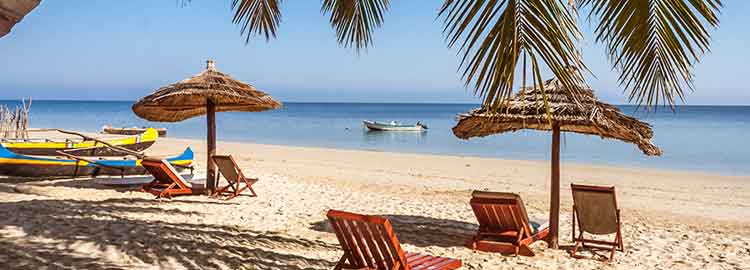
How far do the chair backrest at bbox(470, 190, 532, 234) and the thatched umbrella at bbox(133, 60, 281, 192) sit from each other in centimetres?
362

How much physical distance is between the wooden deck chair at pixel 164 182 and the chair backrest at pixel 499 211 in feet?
13.1

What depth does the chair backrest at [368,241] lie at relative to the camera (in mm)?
3543

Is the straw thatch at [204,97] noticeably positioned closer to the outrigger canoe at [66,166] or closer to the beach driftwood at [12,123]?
the outrigger canoe at [66,166]

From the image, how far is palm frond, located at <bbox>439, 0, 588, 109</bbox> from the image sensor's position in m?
2.19

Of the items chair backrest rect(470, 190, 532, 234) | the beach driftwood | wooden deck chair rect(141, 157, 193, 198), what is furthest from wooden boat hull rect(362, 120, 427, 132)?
chair backrest rect(470, 190, 532, 234)

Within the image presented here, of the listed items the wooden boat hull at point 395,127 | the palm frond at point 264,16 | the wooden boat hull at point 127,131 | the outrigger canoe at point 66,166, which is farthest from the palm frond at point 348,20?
the wooden boat hull at point 395,127

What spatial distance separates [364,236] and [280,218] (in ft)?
9.75

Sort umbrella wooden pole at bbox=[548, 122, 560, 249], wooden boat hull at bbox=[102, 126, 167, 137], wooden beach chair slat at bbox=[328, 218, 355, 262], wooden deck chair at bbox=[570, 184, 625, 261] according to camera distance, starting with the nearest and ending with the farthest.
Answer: wooden beach chair slat at bbox=[328, 218, 355, 262] → wooden deck chair at bbox=[570, 184, 625, 261] → umbrella wooden pole at bbox=[548, 122, 560, 249] → wooden boat hull at bbox=[102, 126, 167, 137]

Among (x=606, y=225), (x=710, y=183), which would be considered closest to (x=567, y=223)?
(x=606, y=225)

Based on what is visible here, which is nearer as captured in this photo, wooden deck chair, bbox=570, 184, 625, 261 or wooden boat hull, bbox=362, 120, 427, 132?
wooden deck chair, bbox=570, 184, 625, 261

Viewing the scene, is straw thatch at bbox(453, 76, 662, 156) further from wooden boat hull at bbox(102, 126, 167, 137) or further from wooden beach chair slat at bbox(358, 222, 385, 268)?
→ wooden boat hull at bbox(102, 126, 167, 137)

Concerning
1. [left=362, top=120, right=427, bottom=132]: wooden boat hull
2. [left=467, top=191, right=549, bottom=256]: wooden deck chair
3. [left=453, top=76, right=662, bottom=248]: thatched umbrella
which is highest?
[left=453, top=76, right=662, bottom=248]: thatched umbrella

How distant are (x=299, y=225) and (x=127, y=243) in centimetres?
176

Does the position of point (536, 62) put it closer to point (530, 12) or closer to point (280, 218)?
point (530, 12)
